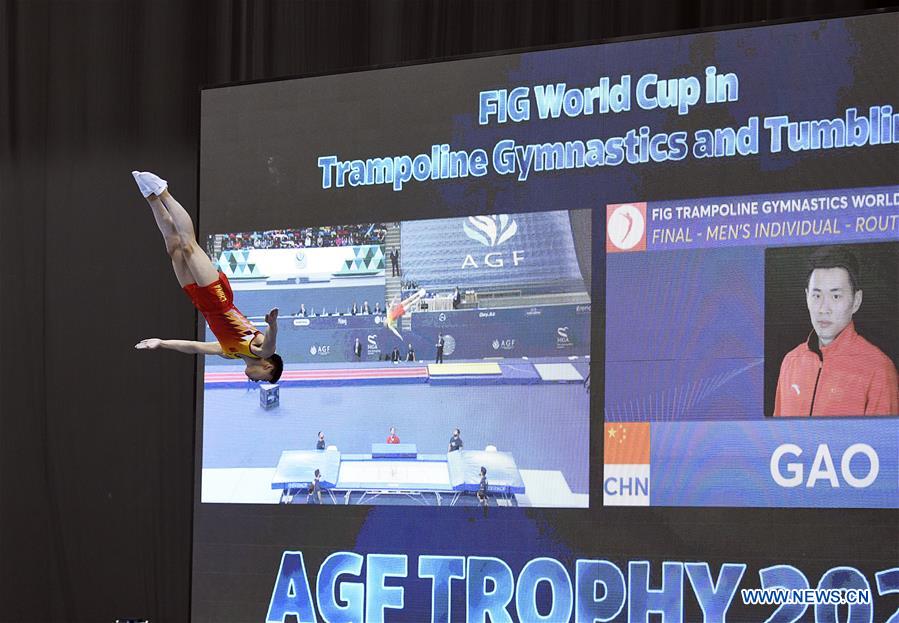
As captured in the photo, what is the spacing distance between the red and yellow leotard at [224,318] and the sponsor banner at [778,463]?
1933 mm

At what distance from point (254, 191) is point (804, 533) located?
11.2ft

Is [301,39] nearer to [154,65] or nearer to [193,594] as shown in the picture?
[154,65]

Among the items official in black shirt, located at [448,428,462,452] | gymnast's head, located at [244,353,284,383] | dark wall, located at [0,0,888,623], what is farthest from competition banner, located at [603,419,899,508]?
dark wall, located at [0,0,888,623]

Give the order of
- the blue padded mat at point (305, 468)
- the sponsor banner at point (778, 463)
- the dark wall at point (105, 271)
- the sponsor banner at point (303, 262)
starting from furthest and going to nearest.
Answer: the dark wall at point (105, 271)
the sponsor banner at point (303, 262)
the blue padded mat at point (305, 468)
the sponsor banner at point (778, 463)

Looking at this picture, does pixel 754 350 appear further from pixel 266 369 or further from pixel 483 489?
pixel 266 369

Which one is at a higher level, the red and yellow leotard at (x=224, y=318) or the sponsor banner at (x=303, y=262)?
the sponsor banner at (x=303, y=262)

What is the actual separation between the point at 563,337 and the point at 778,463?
3.88ft

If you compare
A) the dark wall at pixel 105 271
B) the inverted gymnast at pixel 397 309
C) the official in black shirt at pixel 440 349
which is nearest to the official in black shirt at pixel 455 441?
the official in black shirt at pixel 440 349

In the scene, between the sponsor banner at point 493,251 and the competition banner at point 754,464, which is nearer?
the competition banner at point 754,464

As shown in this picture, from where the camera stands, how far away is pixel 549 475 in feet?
20.1

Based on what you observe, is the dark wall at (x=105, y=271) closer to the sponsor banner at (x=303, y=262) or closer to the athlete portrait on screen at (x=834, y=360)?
the sponsor banner at (x=303, y=262)

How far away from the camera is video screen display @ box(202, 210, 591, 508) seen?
6180mm

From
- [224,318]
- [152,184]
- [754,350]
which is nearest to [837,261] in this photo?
[754,350]

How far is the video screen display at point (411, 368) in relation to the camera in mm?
6180
